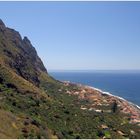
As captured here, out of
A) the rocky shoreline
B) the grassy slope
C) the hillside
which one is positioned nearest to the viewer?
the hillside

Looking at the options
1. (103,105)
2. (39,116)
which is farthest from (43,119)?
(103,105)

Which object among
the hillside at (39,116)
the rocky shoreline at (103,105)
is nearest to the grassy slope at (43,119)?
the hillside at (39,116)

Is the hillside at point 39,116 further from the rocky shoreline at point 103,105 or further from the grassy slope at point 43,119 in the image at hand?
the rocky shoreline at point 103,105

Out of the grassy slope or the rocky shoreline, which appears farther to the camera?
the rocky shoreline

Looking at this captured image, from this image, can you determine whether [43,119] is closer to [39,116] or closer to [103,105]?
[39,116]

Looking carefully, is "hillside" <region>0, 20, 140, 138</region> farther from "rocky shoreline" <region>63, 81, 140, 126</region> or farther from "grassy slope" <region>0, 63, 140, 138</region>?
"rocky shoreline" <region>63, 81, 140, 126</region>

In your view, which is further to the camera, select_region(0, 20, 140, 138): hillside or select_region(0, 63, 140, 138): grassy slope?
select_region(0, 63, 140, 138): grassy slope

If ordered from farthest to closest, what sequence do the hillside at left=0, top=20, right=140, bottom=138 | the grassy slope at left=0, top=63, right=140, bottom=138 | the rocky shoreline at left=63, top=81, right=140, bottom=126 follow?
the rocky shoreline at left=63, top=81, right=140, bottom=126 → the grassy slope at left=0, top=63, right=140, bottom=138 → the hillside at left=0, top=20, right=140, bottom=138

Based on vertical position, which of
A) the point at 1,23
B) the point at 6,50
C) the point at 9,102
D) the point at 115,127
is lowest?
the point at 115,127

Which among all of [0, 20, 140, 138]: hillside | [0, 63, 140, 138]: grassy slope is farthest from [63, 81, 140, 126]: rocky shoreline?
[0, 63, 140, 138]: grassy slope

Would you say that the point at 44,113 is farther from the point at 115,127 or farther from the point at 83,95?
the point at 83,95

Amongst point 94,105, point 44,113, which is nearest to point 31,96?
point 44,113
